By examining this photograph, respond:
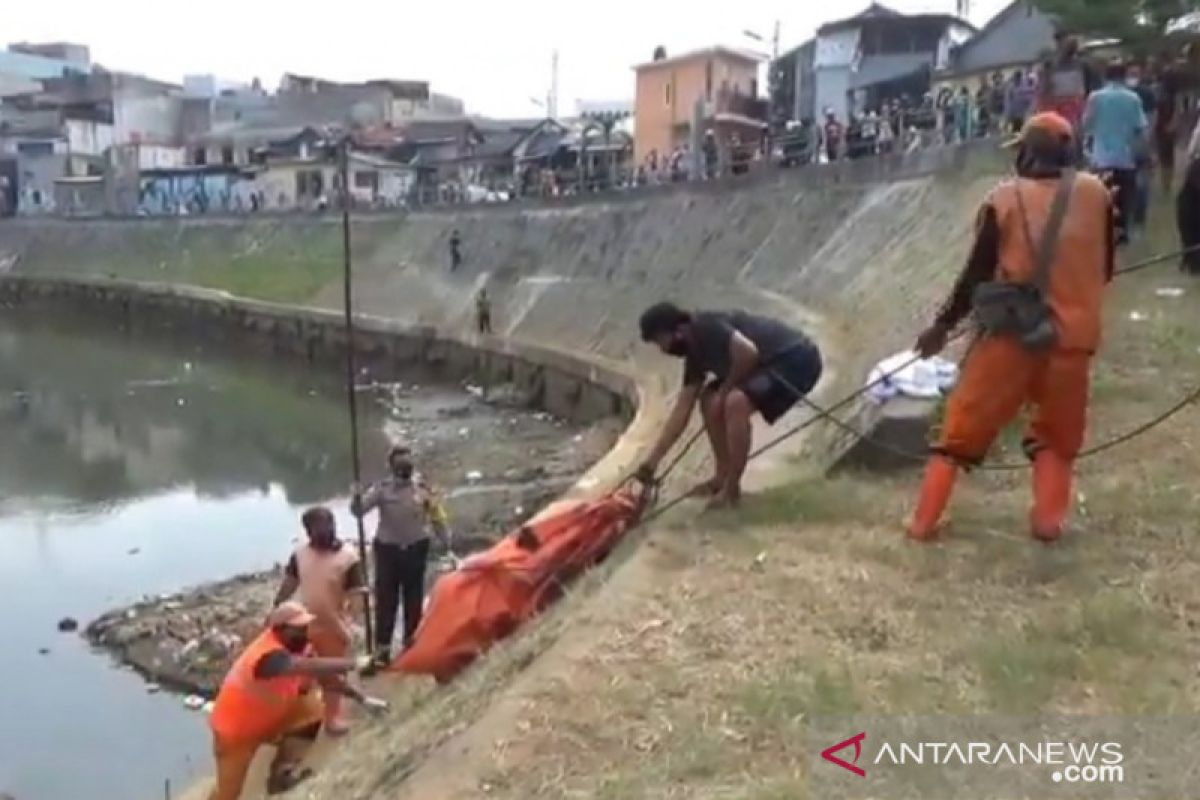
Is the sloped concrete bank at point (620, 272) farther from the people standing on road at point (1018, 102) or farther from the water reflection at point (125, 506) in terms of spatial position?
the water reflection at point (125, 506)

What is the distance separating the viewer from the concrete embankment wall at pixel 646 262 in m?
18.2

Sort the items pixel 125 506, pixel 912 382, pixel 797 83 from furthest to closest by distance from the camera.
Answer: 1. pixel 797 83
2. pixel 125 506
3. pixel 912 382

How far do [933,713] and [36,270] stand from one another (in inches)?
2236

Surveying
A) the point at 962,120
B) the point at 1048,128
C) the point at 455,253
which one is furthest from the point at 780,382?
the point at 455,253

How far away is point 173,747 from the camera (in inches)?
434

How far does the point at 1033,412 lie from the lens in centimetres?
584

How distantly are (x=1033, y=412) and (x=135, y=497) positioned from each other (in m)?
17.5

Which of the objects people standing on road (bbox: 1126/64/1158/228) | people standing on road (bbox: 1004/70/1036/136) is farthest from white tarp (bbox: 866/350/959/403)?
people standing on road (bbox: 1004/70/1036/136)

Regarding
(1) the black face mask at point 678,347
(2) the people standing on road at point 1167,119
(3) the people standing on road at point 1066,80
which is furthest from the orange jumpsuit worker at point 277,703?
(2) the people standing on road at point 1167,119

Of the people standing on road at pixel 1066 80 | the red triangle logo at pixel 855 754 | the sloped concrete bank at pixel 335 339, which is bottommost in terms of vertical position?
the sloped concrete bank at pixel 335 339

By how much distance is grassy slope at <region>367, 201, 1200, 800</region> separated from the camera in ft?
13.7

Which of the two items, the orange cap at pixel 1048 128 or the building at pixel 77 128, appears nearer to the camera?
the orange cap at pixel 1048 128

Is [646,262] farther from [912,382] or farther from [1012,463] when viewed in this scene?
[1012,463]

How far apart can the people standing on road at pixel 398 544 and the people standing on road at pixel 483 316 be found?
22.9 m
